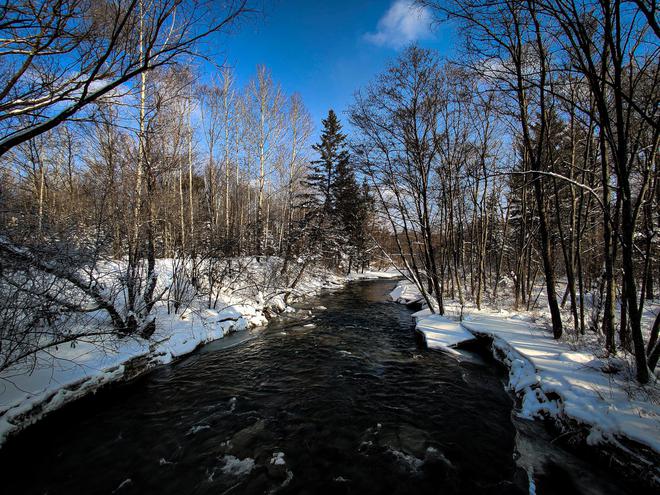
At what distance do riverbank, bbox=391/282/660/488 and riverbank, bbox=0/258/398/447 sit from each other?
7.69 metres

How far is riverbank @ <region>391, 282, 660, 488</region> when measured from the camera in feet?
10.7

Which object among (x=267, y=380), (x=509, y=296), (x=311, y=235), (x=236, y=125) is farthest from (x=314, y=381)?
(x=236, y=125)

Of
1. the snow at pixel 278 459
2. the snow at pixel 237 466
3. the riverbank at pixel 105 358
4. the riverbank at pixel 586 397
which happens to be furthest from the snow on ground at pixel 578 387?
the riverbank at pixel 105 358

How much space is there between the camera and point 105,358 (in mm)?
6016

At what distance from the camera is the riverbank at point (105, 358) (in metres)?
4.42

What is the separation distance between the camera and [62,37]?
10.3 ft

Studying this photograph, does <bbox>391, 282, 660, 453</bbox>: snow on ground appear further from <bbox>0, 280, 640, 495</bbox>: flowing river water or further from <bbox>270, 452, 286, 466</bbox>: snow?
<bbox>270, 452, 286, 466</bbox>: snow

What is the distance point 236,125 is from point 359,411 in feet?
67.4

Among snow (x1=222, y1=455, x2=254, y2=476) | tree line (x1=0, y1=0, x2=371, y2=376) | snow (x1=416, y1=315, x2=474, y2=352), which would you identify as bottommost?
snow (x1=222, y1=455, x2=254, y2=476)

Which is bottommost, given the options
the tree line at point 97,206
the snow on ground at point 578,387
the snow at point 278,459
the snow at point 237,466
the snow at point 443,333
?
the snow at point 278,459

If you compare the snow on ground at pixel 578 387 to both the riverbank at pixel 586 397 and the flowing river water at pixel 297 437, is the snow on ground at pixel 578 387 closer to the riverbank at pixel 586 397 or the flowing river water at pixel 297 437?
the riverbank at pixel 586 397

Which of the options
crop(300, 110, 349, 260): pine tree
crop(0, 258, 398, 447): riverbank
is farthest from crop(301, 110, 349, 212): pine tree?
crop(0, 258, 398, 447): riverbank

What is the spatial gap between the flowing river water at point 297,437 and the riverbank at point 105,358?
0.25 meters

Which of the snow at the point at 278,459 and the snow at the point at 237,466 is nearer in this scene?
the snow at the point at 237,466
